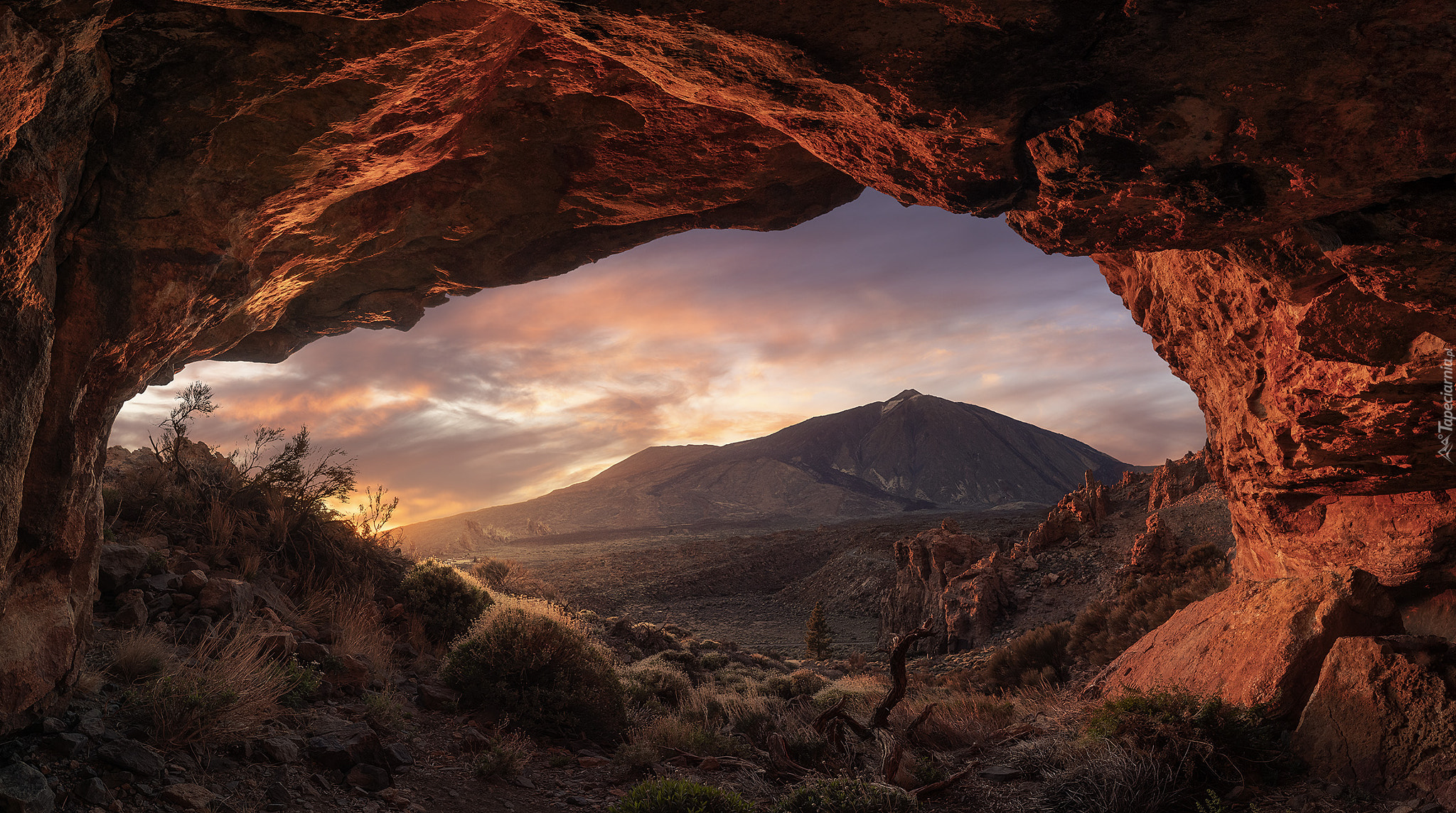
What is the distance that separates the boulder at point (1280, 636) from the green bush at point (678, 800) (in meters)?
4.95

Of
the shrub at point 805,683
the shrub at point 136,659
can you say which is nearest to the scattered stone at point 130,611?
the shrub at point 136,659

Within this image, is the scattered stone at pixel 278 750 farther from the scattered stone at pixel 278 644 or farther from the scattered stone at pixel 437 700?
the scattered stone at pixel 437 700

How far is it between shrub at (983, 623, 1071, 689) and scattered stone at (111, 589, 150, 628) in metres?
13.6

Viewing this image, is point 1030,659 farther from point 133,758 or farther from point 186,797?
point 133,758

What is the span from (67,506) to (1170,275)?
412 inches

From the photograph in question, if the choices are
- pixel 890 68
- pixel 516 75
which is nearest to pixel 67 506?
pixel 516 75

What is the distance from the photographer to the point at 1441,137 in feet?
11.3

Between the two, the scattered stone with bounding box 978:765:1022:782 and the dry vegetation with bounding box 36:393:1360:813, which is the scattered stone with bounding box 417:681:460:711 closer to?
the dry vegetation with bounding box 36:393:1360:813

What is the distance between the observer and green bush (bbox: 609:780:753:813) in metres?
5.32

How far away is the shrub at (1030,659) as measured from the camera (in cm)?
1316

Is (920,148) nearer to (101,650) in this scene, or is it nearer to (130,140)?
(130,140)

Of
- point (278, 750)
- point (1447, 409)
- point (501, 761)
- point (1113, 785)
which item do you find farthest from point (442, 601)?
point (1447, 409)

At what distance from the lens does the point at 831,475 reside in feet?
468

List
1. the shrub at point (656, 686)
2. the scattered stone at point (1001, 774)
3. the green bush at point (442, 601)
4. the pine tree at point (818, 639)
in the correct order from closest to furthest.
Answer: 1. the scattered stone at point (1001, 774)
2. the shrub at point (656, 686)
3. the green bush at point (442, 601)
4. the pine tree at point (818, 639)
